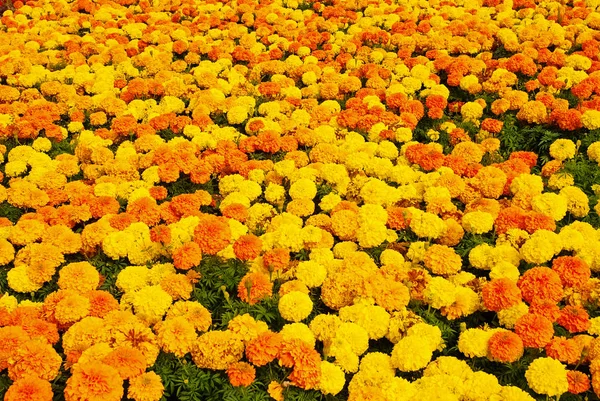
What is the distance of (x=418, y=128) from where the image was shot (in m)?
7.09

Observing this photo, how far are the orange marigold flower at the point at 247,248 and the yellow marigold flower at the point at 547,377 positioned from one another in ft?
7.00

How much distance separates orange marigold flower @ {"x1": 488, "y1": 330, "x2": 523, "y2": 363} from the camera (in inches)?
162

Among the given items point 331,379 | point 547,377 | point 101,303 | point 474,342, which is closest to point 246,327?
point 331,379

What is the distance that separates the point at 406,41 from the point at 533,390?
18.7 feet

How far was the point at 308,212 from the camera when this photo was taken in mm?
5699

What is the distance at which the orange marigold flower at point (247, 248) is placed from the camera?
495 centimetres

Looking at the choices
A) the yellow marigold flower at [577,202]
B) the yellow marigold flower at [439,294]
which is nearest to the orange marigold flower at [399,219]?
the yellow marigold flower at [439,294]

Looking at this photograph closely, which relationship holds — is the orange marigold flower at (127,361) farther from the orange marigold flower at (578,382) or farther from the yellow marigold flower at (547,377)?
the orange marigold flower at (578,382)

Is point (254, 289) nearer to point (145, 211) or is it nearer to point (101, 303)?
point (101, 303)

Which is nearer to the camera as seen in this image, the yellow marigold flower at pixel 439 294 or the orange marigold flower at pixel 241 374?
the orange marigold flower at pixel 241 374

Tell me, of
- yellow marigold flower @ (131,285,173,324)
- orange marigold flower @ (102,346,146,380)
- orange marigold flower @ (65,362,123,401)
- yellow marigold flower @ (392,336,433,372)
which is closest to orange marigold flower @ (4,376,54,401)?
orange marigold flower @ (65,362,123,401)

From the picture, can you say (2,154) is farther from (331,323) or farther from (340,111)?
(331,323)

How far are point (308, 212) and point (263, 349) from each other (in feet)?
5.83

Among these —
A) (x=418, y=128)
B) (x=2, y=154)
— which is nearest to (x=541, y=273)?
(x=418, y=128)
